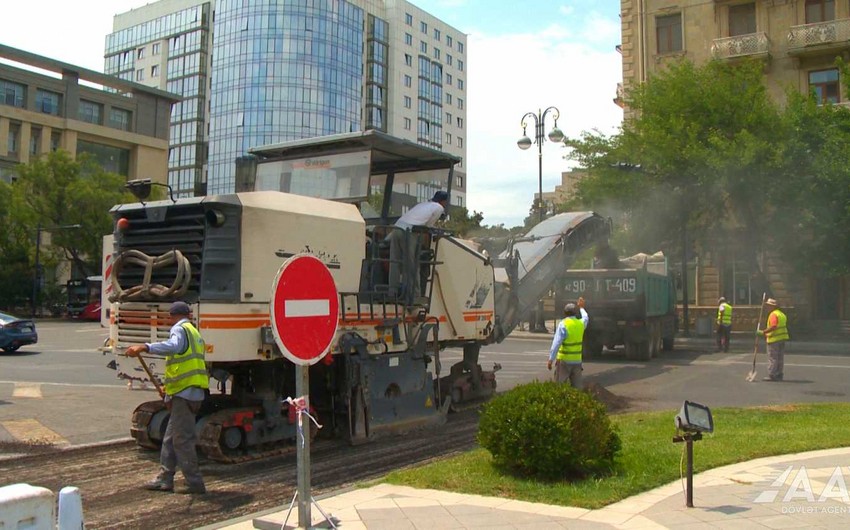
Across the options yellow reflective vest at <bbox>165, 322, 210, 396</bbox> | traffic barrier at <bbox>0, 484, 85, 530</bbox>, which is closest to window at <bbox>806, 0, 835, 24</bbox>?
yellow reflective vest at <bbox>165, 322, 210, 396</bbox>

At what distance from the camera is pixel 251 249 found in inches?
297

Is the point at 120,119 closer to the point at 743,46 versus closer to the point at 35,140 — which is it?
the point at 35,140

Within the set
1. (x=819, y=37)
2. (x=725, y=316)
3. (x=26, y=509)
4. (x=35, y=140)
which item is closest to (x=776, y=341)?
(x=725, y=316)

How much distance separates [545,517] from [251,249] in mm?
3800

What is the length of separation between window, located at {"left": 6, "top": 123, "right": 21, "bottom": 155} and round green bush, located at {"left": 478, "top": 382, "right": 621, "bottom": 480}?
6111cm

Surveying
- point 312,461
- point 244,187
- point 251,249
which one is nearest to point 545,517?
point 312,461

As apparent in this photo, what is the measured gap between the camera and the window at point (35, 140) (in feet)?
194

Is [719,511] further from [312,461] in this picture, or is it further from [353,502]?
[312,461]

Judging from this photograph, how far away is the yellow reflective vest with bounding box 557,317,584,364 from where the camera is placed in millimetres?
11328

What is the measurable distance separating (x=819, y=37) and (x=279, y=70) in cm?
5081

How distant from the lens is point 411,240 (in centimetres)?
937

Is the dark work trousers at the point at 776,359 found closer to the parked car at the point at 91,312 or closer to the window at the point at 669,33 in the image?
the window at the point at 669,33

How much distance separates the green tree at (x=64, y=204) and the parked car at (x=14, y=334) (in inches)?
951

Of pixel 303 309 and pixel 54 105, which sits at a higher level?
pixel 54 105
